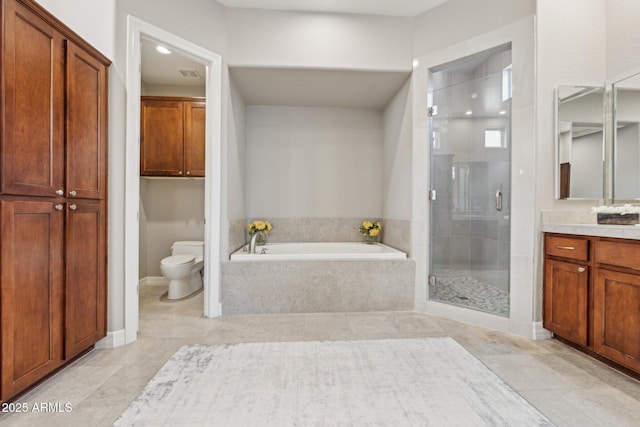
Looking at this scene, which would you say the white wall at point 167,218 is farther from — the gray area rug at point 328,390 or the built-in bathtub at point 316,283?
the gray area rug at point 328,390

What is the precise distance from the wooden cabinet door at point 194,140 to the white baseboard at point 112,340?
1971mm

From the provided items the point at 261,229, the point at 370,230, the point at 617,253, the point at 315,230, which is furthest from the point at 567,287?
the point at 261,229

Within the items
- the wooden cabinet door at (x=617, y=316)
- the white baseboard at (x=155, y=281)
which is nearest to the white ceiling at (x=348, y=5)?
the wooden cabinet door at (x=617, y=316)

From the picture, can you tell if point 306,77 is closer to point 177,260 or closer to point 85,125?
point 85,125

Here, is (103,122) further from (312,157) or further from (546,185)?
(546,185)

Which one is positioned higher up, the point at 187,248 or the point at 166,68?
the point at 166,68

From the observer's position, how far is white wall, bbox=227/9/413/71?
2.81m

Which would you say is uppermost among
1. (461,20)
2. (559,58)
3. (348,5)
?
(348,5)

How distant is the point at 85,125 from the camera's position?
191 cm

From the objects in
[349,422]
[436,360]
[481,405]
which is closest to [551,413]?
[481,405]

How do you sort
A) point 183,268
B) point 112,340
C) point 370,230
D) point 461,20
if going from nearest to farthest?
point 112,340, point 461,20, point 183,268, point 370,230

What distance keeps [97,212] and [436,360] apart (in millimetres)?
2383

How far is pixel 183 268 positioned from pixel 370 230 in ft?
7.16

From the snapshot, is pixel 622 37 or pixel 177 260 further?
pixel 177 260
